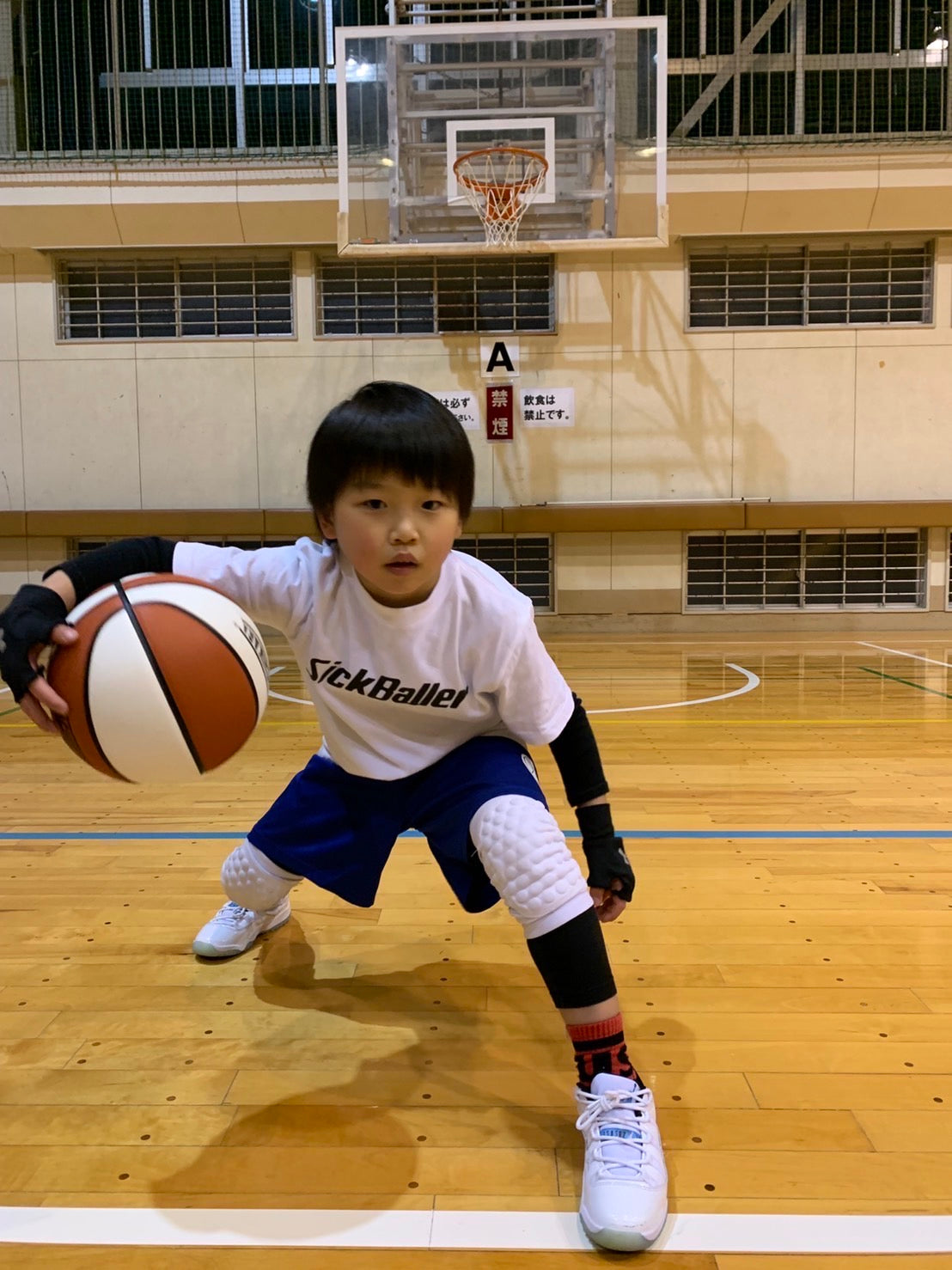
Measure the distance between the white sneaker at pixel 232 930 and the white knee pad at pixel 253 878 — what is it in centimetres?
9

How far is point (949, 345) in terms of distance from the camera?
25.2 ft

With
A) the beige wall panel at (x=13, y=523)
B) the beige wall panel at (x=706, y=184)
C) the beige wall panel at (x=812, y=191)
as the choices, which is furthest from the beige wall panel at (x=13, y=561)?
the beige wall panel at (x=812, y=191)

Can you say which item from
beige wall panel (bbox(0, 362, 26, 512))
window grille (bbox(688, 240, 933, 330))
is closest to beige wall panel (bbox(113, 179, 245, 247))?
beige wall panel (bbox(0, 362, 26, 512))

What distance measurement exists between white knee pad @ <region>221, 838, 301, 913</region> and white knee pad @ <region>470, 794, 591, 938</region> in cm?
60

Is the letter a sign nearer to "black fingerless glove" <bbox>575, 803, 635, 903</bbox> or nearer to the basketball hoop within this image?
Answer: the basketball hoop

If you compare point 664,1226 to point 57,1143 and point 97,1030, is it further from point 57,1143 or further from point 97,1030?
point 97,1030

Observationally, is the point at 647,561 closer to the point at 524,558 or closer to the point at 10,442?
the point at 524,558

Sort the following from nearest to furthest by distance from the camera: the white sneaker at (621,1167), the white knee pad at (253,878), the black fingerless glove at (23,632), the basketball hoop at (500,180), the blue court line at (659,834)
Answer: the white sneaker at (621,1167) → the black fingerless glove at (23,632) → the white knee pad at (253,878) → the blue court line at (659,834) → the basketball hoop at (500,180)

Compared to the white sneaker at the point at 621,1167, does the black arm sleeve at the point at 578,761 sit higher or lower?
higher

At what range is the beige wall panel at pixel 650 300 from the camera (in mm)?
7691

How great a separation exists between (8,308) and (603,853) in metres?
8.20

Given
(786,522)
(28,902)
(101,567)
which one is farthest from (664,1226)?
(786,522)

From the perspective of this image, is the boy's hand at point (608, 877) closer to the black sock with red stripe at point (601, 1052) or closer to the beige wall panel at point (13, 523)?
the black sock with red stripe at point (601, 1052)

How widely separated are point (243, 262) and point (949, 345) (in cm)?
592
